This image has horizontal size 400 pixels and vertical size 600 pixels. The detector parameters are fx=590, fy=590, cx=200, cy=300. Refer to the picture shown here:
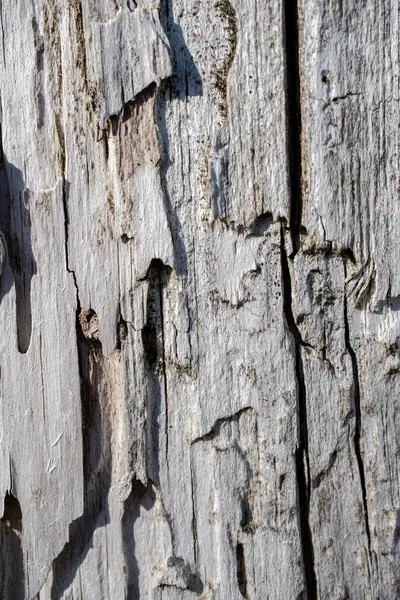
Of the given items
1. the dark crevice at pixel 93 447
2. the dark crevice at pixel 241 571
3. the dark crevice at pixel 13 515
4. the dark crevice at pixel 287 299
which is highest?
the dark crevice at pixel 287 299

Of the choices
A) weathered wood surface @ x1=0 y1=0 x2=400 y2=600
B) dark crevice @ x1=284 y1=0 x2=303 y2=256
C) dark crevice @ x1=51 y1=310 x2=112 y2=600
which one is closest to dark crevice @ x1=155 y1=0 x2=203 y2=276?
weathered wood surface @ x1=0 y1=0 x2=400 y2=600

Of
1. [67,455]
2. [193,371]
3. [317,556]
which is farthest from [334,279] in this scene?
[67,455]

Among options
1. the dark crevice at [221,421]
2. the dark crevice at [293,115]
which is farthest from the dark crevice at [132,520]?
the dark crevice at [293,115]

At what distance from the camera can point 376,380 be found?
1333 mm

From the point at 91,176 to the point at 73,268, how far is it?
0.21 m

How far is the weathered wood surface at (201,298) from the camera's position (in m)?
1.28

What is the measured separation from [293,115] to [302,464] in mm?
780

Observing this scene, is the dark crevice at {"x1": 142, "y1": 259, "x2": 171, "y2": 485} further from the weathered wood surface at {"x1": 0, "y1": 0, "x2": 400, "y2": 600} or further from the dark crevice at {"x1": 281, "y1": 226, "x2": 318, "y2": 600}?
the dark crevice at {"x1": 281, "y1": 226, "x2": 318, "y2": 600}

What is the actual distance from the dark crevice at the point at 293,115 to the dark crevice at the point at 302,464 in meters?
0.13

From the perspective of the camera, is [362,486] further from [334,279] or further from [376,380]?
[334,279]

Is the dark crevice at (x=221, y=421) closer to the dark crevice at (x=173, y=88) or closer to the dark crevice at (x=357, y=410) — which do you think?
the dark crevice at (x=357, y=410)

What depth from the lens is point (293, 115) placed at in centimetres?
129

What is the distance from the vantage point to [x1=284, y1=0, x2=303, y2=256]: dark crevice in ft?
4.15

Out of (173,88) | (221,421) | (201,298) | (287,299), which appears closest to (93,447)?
(221,421)
